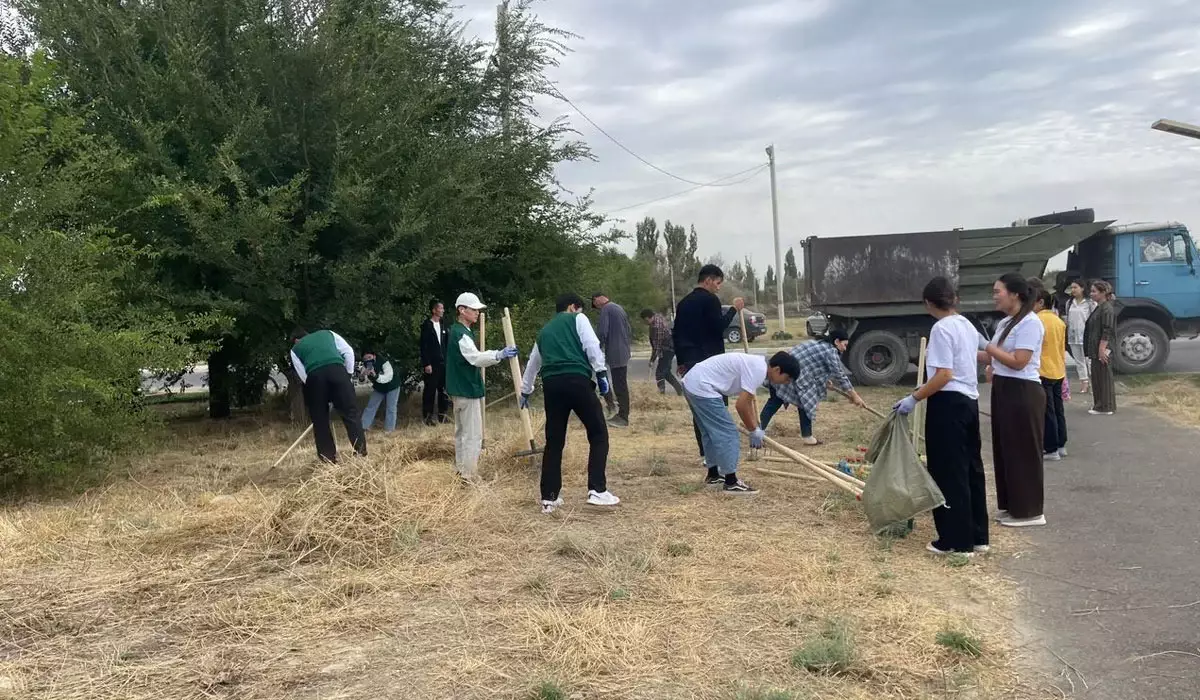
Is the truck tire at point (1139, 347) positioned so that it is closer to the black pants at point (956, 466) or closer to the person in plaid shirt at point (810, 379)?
the person in plaid shirt at point (810, 379)

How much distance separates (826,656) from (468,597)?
1.84 metres

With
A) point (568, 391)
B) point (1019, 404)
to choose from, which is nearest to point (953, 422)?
point (1019, 404)

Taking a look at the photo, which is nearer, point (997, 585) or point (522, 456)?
point (997, 585)

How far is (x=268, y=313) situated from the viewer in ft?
31.3

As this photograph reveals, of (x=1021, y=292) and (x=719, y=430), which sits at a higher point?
(x=1021, y=292)

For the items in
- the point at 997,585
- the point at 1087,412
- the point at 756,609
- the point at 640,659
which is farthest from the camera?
the point at 1087,412

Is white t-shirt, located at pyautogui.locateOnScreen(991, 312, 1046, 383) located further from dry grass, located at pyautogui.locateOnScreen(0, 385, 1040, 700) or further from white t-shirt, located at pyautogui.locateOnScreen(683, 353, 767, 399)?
white t-shirt, located at pyautogui.locateOnScreen(683, 353, 767, 399)

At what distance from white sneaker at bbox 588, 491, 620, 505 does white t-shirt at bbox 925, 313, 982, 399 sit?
245 cm

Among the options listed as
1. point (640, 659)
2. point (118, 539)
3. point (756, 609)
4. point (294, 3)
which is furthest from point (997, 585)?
point (294, 3)

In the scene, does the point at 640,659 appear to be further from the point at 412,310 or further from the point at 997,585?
the point at 412,310

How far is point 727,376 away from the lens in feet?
20.2

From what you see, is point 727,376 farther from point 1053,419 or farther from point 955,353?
point 1053,419

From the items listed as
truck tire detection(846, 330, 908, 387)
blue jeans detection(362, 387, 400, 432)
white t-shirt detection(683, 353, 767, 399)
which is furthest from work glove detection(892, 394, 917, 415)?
truck tire detection(846, 330, 908, 387)

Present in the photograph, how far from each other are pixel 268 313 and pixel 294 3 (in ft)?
11.6
